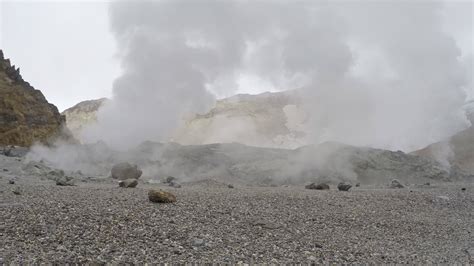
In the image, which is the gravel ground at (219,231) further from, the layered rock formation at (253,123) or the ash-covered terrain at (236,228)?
the layered rock formation at (253,123)

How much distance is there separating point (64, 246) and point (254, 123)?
63.3 metres

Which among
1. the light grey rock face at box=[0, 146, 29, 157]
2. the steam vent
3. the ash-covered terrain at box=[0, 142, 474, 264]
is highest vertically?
the steam vent

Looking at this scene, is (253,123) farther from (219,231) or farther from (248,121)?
(219,231)

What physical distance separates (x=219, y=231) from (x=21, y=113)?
131 ft

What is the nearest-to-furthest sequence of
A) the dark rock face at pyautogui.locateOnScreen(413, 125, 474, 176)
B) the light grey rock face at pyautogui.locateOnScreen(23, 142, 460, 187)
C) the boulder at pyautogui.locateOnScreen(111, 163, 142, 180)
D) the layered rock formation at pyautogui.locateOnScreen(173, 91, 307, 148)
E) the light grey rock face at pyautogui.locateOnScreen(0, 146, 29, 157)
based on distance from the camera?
the boulder at pyautogui.locateOnScreen(111, 163, 142, 180)
the light grey rock face at pyautogui.locateOnScreen(23, 142, 460, 187)
the light grey rock face at pyautogui.locateOnScreen(0, 146, 29, 157)
the dark rock face at pyautogui.locateOnScreen(413, 125, 474, 176)
the layered rock formation at pyautogui.locateOnScreen(173, 91, 307, 148)

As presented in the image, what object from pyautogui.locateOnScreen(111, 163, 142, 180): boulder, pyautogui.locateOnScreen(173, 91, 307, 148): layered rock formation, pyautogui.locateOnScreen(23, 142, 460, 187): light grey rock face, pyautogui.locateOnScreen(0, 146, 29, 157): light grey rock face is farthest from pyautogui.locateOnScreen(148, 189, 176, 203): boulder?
pyautogui.locateOnScreen(173, 91, 307, 148): layered rock formation

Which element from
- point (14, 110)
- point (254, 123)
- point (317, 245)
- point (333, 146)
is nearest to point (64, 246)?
point (317, 245)

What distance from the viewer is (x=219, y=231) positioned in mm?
8344

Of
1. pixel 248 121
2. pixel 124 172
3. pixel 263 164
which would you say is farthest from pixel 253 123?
pixel 124 172

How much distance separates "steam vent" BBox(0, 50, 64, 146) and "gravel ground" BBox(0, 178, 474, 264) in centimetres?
3235

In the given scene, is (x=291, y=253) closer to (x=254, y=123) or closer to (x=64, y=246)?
(x=64, y=246)

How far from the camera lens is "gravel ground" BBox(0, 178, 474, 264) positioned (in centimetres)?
681

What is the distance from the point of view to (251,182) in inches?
1009

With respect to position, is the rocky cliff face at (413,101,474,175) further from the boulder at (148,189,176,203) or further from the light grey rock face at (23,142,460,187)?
the boulder at (148,189,176,203)
